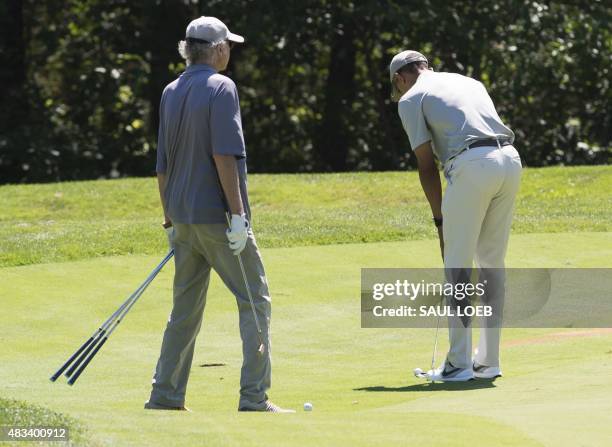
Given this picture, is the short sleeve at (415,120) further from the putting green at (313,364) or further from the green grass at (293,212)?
the green grass at (293,212)

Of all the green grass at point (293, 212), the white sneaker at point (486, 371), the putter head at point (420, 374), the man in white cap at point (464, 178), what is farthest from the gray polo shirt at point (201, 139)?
the green grass at point (293, 212)

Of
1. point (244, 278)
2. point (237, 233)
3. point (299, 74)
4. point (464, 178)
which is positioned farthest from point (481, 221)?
point (299, 74)

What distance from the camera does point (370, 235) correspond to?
45.5 feet

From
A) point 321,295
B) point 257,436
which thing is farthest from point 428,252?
point 257,436

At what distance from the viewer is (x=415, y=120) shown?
23.9ft

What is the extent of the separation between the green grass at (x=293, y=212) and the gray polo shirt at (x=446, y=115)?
5959mm

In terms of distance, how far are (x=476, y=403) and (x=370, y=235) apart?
757 cm

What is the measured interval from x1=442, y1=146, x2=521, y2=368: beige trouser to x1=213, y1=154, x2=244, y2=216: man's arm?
128 centimetres

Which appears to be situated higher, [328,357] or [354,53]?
[354,53]

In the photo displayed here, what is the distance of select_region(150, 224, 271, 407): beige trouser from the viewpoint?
671 centimetres

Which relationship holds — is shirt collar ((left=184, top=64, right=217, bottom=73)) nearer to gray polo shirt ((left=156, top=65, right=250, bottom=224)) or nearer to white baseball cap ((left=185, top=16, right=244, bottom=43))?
gray polo shirt ((left=156, top=65, right=250, bottom=224))

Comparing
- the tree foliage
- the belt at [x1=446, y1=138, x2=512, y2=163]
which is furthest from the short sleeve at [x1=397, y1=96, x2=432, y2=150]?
the tree foliage

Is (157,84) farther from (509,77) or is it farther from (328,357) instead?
(328,357)

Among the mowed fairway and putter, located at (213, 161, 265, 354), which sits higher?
putter, located at (213, 161, 265, 354)
